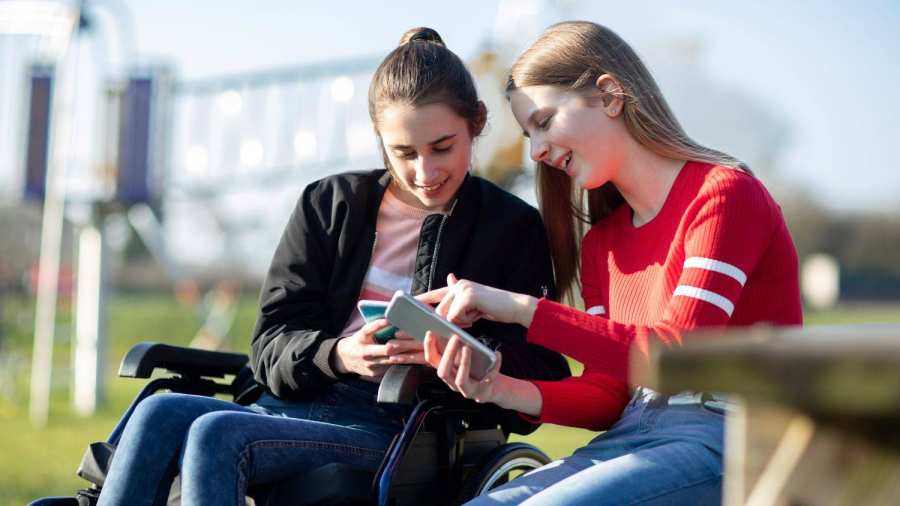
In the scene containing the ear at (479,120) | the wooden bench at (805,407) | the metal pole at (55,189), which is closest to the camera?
the wooden bench at (805,407)

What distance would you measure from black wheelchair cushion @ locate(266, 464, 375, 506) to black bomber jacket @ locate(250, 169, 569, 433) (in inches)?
12.5

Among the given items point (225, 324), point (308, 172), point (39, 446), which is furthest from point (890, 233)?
point (39, 446)

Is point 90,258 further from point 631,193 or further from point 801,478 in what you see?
point 801,478

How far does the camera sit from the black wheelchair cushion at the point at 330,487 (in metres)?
2.29

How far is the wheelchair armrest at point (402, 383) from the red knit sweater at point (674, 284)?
258 millimetres

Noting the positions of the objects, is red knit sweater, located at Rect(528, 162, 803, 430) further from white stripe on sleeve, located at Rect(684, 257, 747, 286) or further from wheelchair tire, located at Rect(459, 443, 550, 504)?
wheelchair tire, located at Rect(459, 443, 550, 504)

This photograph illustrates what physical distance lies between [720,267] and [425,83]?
832 mm

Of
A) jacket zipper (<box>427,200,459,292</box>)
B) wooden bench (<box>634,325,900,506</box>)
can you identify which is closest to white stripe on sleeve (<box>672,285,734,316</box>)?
jacket zipper (<box>427,200,459,292</box>)

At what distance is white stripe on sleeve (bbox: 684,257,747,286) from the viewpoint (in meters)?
2.19

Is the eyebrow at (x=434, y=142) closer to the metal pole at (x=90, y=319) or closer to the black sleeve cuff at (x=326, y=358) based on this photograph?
the black sleeve cuff at (x=326, y=358)

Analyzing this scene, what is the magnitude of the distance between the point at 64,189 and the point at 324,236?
9045 millimetres

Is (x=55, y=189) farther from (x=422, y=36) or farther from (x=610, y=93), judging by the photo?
(x=610, y=93)

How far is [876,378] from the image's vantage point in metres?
0.95

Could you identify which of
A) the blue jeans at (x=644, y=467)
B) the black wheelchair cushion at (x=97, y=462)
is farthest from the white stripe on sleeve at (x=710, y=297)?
the black wheelchair cushion at (x=97, y=462)
